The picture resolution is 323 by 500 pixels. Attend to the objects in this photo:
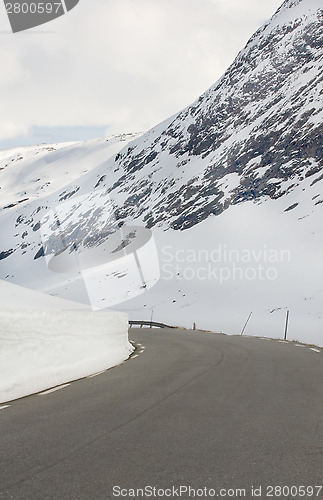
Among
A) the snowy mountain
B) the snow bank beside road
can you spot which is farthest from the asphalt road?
the snowy mountain

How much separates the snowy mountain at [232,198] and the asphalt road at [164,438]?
2498cm

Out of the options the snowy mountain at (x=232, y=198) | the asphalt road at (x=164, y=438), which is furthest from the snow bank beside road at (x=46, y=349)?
the snowy mountain at (x=232, y=198)

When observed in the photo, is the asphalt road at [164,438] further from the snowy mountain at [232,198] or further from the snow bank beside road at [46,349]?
the snowy mountain at [232,198]

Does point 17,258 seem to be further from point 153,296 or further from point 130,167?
point 153,296

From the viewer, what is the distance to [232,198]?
76.6m

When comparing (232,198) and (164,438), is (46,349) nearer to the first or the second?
(164,438)

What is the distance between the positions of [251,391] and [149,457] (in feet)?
12.5

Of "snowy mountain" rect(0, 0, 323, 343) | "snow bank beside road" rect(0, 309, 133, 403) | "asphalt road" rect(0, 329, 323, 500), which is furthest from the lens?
"snowy mountain" rect(0, 0, 323, 343)

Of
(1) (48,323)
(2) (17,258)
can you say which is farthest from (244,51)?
(1) (48,323)

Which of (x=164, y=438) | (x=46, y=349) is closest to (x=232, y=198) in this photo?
(x=46, y=349)

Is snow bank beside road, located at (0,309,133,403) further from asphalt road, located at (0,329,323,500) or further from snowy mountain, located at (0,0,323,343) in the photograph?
snowy mountain, located at (0,0,323,343)

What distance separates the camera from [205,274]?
58.2m

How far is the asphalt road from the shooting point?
3.49m

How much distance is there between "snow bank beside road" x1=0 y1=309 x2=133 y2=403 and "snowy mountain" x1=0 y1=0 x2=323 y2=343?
23034mm
